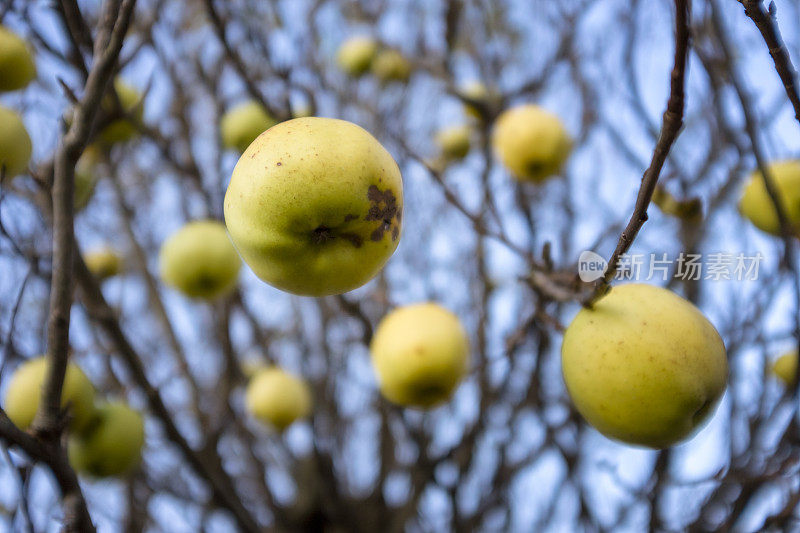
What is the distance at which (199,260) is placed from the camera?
2.06m

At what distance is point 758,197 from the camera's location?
5.96ft

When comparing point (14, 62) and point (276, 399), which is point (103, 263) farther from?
point (14, 62)

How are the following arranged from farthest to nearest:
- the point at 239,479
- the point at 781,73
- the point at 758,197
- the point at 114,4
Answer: the point at 239,479
the point at 758,197
the point at 114,4
the point at 781,73

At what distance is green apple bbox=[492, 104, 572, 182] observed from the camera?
2340 millimetres

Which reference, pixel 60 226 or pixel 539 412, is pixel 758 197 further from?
pixel 60 226

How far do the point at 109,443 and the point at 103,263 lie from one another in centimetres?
133

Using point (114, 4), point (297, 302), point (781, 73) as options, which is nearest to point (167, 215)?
point (297, 302)

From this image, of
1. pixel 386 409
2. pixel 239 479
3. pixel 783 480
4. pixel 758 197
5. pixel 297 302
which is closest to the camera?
pixel 783 480

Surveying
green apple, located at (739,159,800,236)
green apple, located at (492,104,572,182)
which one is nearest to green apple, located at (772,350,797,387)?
green apple, located at (739,159,800,236)

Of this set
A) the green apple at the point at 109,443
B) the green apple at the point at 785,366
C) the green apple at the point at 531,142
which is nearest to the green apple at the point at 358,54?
the green apple at the point at 531,142

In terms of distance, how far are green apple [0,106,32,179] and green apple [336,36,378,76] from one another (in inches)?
78.3

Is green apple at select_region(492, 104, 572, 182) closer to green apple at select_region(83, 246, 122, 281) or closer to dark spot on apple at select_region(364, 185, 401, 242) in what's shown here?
dark spot on apple at select_region(364, 185, 401, 242)

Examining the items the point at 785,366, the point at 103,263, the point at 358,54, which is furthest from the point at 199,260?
the point at 785,366

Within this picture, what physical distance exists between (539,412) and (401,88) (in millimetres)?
2023
